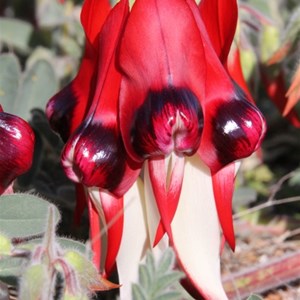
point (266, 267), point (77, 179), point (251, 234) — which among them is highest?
point (77, 179)

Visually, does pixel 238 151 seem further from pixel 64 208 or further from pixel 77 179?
pixel 64 208

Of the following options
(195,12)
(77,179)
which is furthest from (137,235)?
(195,12)

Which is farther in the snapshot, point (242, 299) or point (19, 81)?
point (19, 81)

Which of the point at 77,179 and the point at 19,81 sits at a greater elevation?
the point at 77,179

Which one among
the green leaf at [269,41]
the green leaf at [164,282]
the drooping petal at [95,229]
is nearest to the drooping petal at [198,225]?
the drooping petal at [95,229]

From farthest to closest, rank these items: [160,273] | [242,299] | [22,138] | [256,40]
Result: [256,40] → [242,299] → [22,138] → [160,273]

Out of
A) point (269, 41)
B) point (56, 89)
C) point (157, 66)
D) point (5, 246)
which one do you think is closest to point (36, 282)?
point (5, 246)

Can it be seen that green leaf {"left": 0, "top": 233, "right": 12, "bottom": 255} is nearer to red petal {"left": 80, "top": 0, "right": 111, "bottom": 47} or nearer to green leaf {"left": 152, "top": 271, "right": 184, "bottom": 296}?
green leaf {"left": 152, "top": 271, "right": 184, "bottom": 296}
